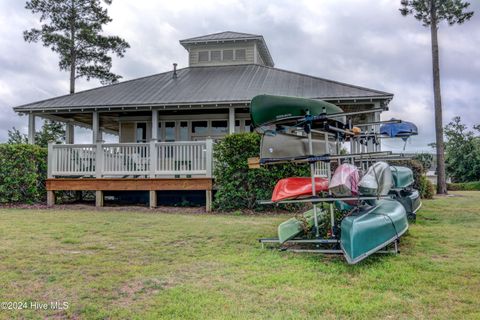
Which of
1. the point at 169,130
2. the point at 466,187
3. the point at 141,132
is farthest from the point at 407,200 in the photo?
the point at 466,187

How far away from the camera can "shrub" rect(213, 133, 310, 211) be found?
379 inches

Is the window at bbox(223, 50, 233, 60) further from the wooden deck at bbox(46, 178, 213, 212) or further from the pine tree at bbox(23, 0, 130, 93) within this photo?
the wooden deck at bbox(46, 178, 213, 212)

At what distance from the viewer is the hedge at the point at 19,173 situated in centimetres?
1120

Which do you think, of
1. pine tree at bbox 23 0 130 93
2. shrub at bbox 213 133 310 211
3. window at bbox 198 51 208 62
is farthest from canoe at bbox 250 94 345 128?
pine tree at bbox 23 0 130 93

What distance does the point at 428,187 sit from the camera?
14.8 metres

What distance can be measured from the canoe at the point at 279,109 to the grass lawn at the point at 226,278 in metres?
1.78

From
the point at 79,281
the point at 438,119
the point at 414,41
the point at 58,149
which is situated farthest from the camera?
the point at 414,41

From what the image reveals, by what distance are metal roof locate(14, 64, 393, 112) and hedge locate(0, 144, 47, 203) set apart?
6.53ft

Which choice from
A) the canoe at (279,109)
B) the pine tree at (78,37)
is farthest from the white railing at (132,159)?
the pine tree at (78,37)

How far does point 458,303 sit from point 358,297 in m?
0.78

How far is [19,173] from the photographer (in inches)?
448

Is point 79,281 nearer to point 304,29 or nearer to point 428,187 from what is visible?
point 428,187

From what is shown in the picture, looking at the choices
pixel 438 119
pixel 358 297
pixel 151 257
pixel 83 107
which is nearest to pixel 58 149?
pixel 83 107

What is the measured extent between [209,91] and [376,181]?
932cm
